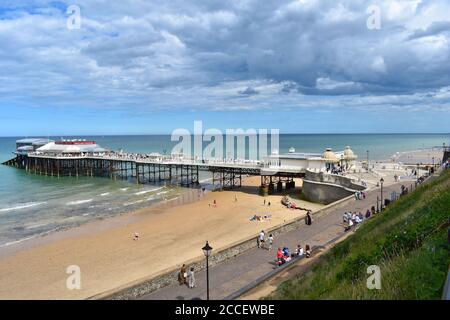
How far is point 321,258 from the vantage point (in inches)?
547

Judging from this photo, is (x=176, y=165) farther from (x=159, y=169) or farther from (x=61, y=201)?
(x=61, y=201)

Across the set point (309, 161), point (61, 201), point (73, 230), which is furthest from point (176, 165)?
point (73, 230)

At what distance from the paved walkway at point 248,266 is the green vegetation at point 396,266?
8.99 ft

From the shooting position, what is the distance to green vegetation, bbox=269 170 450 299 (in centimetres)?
723

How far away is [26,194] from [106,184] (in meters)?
10.8

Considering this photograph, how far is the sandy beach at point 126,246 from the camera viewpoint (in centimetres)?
1711

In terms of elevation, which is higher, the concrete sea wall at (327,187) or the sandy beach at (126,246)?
the concrete sea wall at (327,187)

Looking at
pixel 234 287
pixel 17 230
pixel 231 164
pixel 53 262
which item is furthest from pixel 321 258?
pixel 231 164

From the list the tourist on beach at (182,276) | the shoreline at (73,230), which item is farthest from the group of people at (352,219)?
the shoreline at (73,230)

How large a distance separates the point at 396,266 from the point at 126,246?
1772cm

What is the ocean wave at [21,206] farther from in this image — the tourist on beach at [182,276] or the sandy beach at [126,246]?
the tourist on beach at [182,276]

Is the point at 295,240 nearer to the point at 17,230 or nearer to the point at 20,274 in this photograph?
the point at 20,274

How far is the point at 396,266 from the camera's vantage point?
8375 mm
